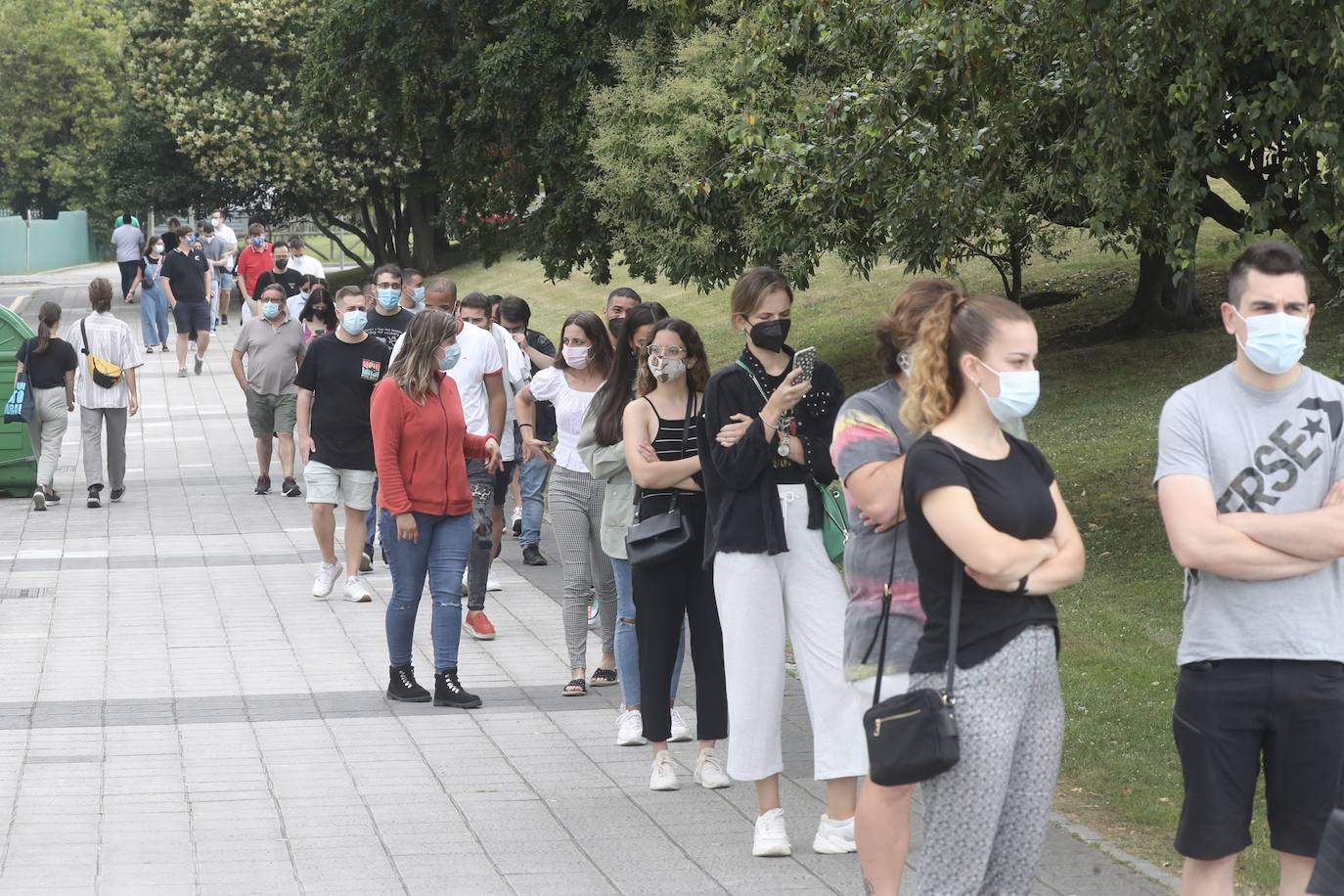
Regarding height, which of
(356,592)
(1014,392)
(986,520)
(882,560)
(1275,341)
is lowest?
(356,592)

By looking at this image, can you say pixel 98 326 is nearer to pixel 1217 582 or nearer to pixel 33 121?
pixel 1217 582

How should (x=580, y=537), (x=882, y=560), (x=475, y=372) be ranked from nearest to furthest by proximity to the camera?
(x=882, y=560)
(x=580, y=537)
(x=475, y=372)

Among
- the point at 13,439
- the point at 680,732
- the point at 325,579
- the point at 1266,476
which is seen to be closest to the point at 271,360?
the point at 13,439

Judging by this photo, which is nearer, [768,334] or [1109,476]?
[768,334]

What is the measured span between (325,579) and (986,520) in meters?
7.62

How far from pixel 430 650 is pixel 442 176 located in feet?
60.6

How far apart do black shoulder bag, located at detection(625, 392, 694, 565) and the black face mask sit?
979mm

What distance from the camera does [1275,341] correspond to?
412 centimetres

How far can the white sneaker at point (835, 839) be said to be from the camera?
587cm

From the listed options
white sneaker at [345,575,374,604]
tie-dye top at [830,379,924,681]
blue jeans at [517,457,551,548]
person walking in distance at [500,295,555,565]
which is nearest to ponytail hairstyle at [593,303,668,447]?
tie-dye top at [830,379,924,681]

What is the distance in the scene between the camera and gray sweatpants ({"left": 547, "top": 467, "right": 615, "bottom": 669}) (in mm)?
8023

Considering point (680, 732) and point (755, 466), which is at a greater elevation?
point (755, 466)

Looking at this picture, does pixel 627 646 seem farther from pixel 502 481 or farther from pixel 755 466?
pixel 502 481

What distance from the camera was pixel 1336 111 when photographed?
8539 mm
